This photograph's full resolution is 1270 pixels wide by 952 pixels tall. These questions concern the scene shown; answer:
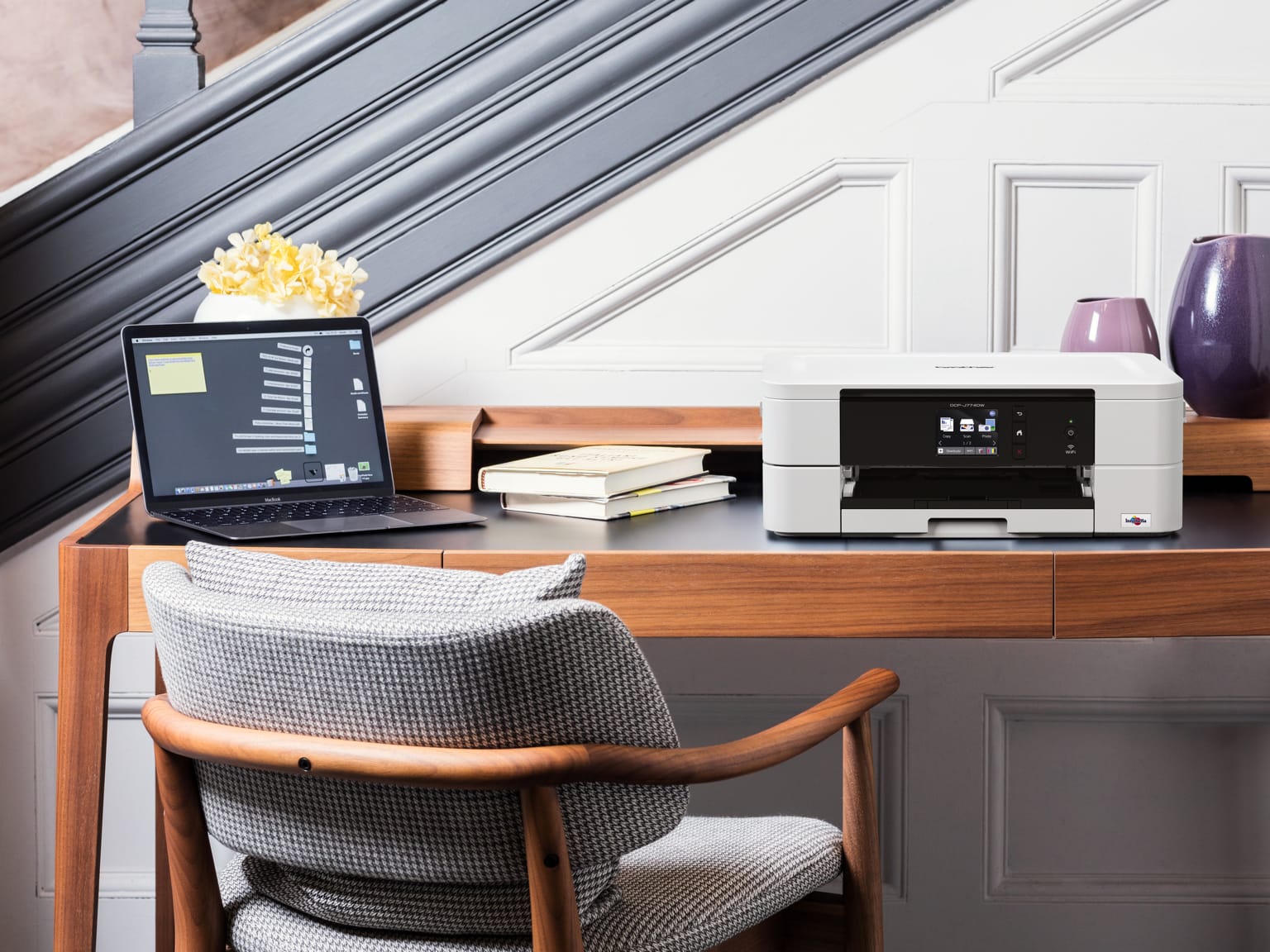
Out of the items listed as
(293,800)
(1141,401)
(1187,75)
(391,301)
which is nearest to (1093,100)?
(1187,75)

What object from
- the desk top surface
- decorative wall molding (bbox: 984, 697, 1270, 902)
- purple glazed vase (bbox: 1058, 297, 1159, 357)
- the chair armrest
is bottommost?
decorative wall molding (bbox: 984, 697, 1270, 902)

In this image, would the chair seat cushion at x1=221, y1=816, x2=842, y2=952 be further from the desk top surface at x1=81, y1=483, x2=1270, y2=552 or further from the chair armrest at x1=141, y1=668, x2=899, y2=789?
the desk top surface at x1=81, y1=483, x2=1270, y2=552

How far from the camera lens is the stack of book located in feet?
5.08

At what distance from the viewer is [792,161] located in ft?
6.56

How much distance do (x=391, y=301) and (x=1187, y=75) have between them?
1296 millimetres

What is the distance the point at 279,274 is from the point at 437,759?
3.36 feet

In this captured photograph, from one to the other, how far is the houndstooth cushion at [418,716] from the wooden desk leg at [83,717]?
1.20 ft

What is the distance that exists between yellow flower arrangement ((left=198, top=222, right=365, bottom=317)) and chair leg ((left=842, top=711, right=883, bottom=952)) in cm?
94

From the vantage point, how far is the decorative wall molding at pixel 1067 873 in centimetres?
205

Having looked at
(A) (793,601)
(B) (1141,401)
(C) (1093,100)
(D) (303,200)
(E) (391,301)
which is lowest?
(A) (793,601)

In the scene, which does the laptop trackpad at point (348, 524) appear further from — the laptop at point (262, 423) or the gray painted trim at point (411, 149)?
the gray painted trim at point (411, 149)

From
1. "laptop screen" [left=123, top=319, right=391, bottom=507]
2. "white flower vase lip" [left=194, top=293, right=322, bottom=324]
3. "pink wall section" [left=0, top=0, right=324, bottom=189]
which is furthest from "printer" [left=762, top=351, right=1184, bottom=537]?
"pink wall section" [left=0, top=0, right=324, bottom=189]

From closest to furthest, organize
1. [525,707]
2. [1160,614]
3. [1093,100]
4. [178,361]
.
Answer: [525,707] → [1160,614] → [178,361] → [1093,100]

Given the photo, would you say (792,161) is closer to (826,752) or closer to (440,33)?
(440,33)
